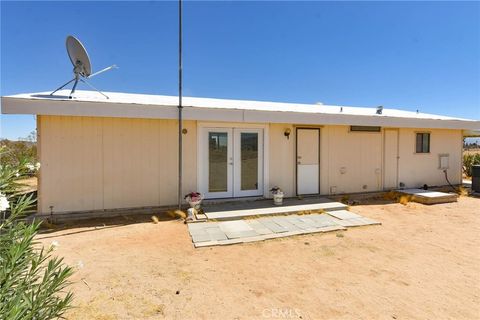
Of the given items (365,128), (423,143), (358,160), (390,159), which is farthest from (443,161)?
(358,160)

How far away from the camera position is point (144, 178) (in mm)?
6418

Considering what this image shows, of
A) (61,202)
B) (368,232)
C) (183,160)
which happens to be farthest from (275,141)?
(61,202)

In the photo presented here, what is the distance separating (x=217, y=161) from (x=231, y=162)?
39 centimetres

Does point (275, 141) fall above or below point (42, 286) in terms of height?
above

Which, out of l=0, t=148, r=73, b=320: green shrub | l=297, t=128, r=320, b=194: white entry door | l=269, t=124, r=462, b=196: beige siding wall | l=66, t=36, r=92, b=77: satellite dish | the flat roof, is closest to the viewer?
l=0, t=148, r=73, b=320: green shrub

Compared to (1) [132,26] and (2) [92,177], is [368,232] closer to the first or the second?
(2) [92,177]

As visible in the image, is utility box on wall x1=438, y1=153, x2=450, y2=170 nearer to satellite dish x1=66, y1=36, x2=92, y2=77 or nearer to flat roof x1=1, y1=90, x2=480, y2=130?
flat roof x1=1, y1=90, x2=480, y2=130

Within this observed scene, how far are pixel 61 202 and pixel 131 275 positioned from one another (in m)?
3.56

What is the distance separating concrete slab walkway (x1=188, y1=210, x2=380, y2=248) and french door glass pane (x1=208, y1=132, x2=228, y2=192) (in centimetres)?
153

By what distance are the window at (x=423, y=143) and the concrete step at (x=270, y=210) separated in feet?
16.1

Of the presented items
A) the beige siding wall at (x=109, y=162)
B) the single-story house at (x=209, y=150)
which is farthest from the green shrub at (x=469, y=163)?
the beige siding wall at (x=109, y=162)

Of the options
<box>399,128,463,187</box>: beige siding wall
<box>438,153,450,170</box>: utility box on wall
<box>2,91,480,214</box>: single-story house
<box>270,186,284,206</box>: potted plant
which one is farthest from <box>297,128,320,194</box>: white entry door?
<box>438,153,450,170</box>: utility box on wall

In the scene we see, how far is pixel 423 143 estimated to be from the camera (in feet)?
31.3

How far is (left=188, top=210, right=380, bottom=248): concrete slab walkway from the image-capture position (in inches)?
188
